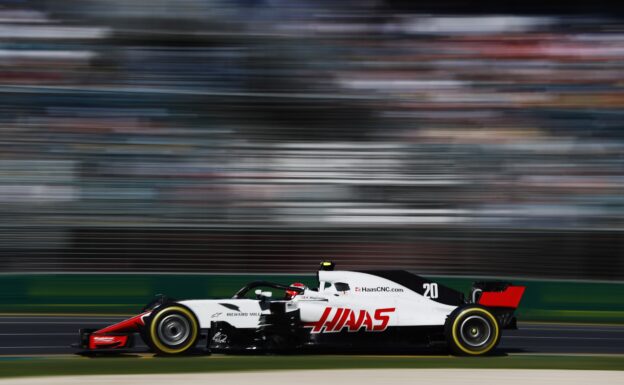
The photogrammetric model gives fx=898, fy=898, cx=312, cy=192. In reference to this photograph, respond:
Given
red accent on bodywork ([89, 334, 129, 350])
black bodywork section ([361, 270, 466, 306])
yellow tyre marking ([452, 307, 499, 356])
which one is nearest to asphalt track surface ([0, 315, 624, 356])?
yellow tyre marking ([452, 307, 499, 356])

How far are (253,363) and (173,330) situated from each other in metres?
0.99

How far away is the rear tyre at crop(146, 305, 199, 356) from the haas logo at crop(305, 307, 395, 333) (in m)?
1.24

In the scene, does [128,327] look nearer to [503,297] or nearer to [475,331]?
[475,331]

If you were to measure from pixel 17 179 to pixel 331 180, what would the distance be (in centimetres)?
611

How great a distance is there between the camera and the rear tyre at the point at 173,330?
30.7 feet

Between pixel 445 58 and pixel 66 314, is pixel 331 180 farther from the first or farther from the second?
pixel 66 314

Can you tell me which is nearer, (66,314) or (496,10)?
(66,314)

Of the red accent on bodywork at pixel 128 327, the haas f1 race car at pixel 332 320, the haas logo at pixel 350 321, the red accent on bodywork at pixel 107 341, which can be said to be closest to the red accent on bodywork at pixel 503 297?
the haas f1 race car at pixel 332 320

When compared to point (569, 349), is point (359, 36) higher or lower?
higher

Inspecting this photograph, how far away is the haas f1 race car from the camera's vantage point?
30.9 ft

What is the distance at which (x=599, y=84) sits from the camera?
18969 millimetres

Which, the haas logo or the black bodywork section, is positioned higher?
Result: the black bodywork section

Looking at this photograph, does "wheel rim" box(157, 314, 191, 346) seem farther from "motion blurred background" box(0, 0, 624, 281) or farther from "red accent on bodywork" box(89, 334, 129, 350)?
"motion blurred background" box(0, 0, 624, 281)

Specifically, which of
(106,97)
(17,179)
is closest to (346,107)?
(106,97)
